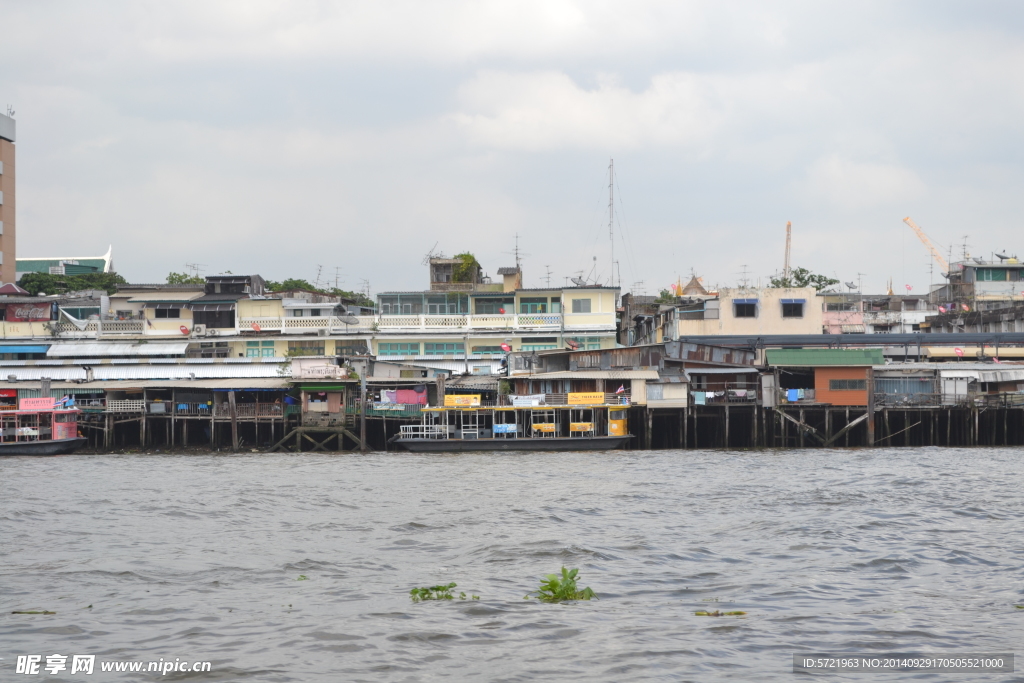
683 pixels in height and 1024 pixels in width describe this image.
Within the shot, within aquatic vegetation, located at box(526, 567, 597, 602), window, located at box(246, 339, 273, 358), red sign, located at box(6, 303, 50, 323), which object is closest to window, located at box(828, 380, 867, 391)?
window, located at box(246, 339, 273, 358)

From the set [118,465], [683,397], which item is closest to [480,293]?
[683,397]

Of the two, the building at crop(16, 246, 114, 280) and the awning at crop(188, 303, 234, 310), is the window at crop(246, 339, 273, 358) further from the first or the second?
the building at crop(16, 246, 114, 280)

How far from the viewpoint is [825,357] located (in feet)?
153

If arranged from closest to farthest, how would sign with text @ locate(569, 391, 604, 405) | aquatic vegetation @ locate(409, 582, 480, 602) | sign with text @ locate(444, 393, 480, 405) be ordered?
aquatic vegetation @ locate(409, 582, 480, 602)
sign with text @ locate(569, 391, 604, 405)
sign with text @ locate(444, 393, 480, 405)

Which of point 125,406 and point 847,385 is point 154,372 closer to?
point 125,406

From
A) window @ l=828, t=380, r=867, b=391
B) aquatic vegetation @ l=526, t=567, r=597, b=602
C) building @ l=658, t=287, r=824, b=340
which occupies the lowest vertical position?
aquatic vegetation @ l=526, t=567, r=597, b=602

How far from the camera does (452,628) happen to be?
43.0 ft

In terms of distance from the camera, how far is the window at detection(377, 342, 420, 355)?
5900 cm

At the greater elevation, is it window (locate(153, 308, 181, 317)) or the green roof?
window (locate(153, 308, 181, 317))

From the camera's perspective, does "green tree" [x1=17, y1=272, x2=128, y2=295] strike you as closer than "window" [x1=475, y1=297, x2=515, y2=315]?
No

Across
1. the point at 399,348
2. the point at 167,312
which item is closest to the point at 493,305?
the point at 399,348

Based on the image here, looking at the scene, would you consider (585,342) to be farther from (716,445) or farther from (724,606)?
(724,606)

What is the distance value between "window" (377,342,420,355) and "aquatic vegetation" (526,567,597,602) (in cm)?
4460

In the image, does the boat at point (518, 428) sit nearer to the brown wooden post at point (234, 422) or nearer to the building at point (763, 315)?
the brown wooden post at point (234, 422)
